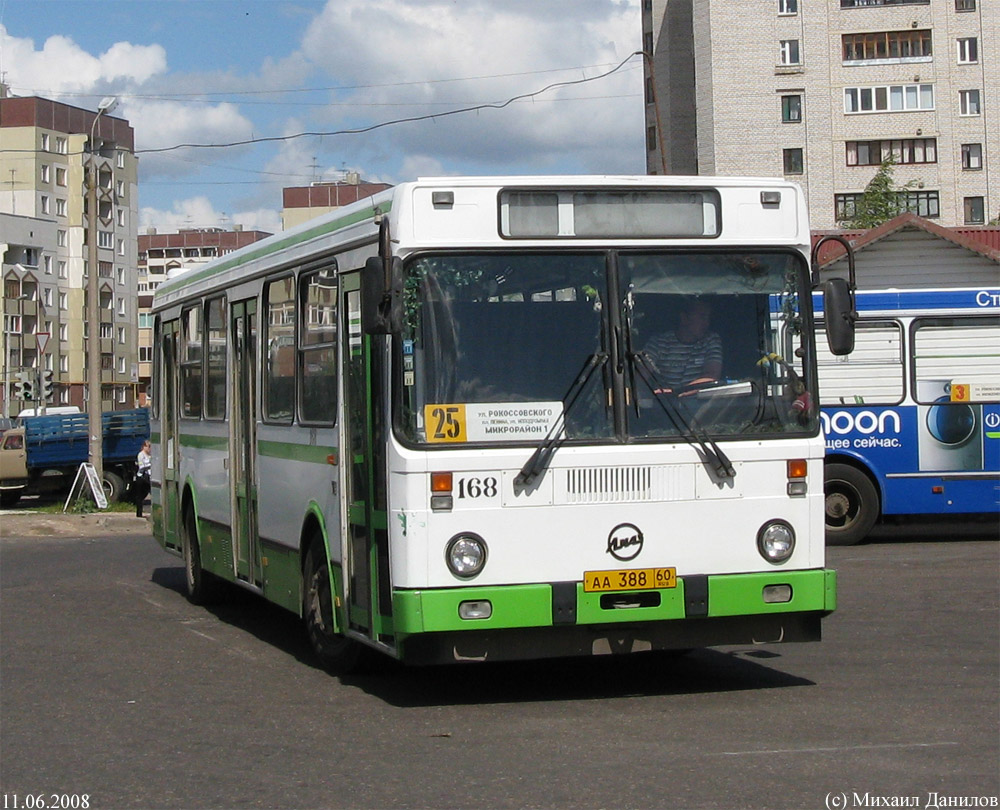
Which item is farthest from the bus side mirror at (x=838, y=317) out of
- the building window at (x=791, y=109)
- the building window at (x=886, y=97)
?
the building window at (x=886, y=97)

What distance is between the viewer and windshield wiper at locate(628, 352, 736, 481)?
28.4 feet

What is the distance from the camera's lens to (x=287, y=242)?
11016 millimetres

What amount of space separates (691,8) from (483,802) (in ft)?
245

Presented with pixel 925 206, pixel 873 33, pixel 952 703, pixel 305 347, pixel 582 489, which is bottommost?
pixel 952 703

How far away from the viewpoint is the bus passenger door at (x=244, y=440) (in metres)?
11.9

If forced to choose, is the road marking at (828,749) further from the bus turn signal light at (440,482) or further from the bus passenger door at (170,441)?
the bus passenger door at (170,441)

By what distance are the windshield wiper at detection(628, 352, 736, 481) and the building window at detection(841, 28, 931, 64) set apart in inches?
2511

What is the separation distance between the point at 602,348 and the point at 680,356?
1.48 feet

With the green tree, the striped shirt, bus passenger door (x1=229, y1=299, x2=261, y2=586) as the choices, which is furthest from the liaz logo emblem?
the green tree

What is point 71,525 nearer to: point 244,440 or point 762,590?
point 244,440

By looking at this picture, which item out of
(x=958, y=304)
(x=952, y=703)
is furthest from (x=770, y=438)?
(x=958, y=304)

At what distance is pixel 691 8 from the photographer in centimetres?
7750

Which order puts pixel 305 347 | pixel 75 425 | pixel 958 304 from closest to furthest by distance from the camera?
1. pixel 305 347
2. pixel 958 304
3. pixel 75 425

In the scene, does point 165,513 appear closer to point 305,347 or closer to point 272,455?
point 272,455
